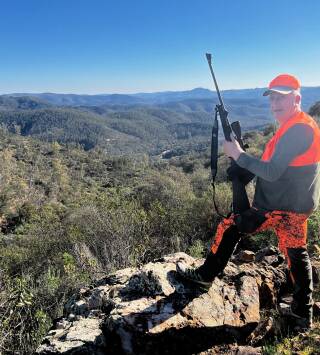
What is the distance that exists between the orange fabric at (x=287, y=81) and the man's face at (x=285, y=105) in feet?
0.26

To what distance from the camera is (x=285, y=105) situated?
3.37 m

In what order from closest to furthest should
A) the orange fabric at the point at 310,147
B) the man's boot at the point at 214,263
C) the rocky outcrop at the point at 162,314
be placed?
the orange fabric at the point at 310,147 → the rocky outcrop at the point at 162,314 → the man's boot at the point at 214,263

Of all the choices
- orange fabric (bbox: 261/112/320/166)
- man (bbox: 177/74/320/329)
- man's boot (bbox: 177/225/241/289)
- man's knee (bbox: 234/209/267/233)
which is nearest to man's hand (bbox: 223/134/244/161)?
man (bbox: 177/74/320/329)

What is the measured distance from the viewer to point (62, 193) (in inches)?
1957

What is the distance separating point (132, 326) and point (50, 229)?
9904 millimetres

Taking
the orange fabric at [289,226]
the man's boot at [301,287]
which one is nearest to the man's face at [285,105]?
the orange fabric at [289,226]

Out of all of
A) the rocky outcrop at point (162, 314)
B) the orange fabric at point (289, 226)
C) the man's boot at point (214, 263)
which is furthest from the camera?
the man's boot at point (214, 263)

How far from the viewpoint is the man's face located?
3357mm

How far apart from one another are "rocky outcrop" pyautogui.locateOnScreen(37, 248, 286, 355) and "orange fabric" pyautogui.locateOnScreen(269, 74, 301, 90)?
224 centimetres

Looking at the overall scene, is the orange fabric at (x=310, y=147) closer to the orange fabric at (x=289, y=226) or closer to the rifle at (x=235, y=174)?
the orange fabric at (x=289, y=226)

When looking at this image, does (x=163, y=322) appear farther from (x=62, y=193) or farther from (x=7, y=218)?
(x=62, y=193)

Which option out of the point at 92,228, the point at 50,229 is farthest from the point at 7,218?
the point at 92,228

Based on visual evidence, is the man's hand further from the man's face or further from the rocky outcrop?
the rocky outcrop

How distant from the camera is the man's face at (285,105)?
3357 millimetres
